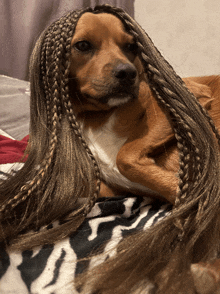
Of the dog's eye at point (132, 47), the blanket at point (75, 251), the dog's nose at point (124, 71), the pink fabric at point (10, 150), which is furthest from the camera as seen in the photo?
the pink fabric at point (10, 150)

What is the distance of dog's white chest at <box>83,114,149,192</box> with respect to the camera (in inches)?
29.0

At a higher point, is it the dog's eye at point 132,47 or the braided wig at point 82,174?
the dog's eye at point 132,47

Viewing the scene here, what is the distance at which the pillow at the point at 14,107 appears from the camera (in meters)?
1.59

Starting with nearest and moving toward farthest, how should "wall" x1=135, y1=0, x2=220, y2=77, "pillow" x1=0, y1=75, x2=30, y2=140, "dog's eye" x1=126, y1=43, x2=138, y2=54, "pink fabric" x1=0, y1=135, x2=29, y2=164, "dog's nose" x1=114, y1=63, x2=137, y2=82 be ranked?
"dog's nose" x1=114, y1=63, x2=137, y2=82, "dog's eye" x1=126, y1=43, x2=138, y2=54, "pink fabric" x1=0, y1=135, x2=29, y2=164, "wall" x1=135, y1=0, x2=220, y2=77, "pillow" x1=0, y1=75, x2=30, y2=140

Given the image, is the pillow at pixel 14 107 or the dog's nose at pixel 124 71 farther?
the pillow at pixel 14 107

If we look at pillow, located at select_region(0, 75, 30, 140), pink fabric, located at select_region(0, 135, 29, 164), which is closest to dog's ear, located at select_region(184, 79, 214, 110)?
pink fabric, located at select_region(0, 135, 29, 164)

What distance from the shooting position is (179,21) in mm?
1337

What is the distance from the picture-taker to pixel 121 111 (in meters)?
0.72

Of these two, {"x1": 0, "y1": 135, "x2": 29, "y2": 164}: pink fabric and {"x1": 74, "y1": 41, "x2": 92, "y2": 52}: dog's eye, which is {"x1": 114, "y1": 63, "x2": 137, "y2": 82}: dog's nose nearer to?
{"x1": 74, "y1": 41, "x2": 92, "y2": 52}: dog's eye

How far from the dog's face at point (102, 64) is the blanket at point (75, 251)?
28cm

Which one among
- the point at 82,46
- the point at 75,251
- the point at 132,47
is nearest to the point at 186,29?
the point at 132,47

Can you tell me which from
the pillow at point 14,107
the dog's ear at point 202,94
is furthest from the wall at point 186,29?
the pillow at point 14,107

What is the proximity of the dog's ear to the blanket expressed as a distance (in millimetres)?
309

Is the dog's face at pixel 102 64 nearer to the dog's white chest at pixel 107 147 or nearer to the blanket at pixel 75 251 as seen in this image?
the dog's white chest at pixel 107 147
